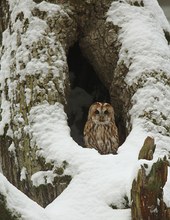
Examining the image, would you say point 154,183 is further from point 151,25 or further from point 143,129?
point 151,25

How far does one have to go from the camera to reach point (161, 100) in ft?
16.2

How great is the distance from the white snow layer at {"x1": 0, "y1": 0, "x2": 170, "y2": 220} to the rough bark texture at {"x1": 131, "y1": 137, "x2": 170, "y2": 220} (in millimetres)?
71

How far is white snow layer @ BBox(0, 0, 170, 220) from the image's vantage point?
377cm

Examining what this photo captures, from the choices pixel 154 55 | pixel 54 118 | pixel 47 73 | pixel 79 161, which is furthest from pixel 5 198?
pixel 154 55

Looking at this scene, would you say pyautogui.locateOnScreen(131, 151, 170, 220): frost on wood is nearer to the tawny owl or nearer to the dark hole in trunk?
the tawny owl

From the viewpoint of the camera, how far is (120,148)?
4574 millimetres

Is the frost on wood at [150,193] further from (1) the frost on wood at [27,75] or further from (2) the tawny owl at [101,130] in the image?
(2) the tawny owl at [101,130]

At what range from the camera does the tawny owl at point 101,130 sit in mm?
5652

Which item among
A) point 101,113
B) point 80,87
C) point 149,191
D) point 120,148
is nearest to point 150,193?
point 149,191

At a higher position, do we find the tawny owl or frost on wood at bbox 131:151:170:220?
frost on wood at bbox 131:151:170:220

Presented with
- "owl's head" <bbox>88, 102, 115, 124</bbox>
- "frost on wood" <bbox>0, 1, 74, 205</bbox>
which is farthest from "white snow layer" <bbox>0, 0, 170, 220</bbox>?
"owl's head" <bbox>88, 102, 115, 124</bbox>

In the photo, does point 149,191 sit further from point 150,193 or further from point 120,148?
point 120,148

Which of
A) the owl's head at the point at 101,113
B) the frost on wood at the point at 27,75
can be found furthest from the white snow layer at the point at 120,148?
the owl's head at the point at 101,113

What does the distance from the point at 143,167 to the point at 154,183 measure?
10 cm
